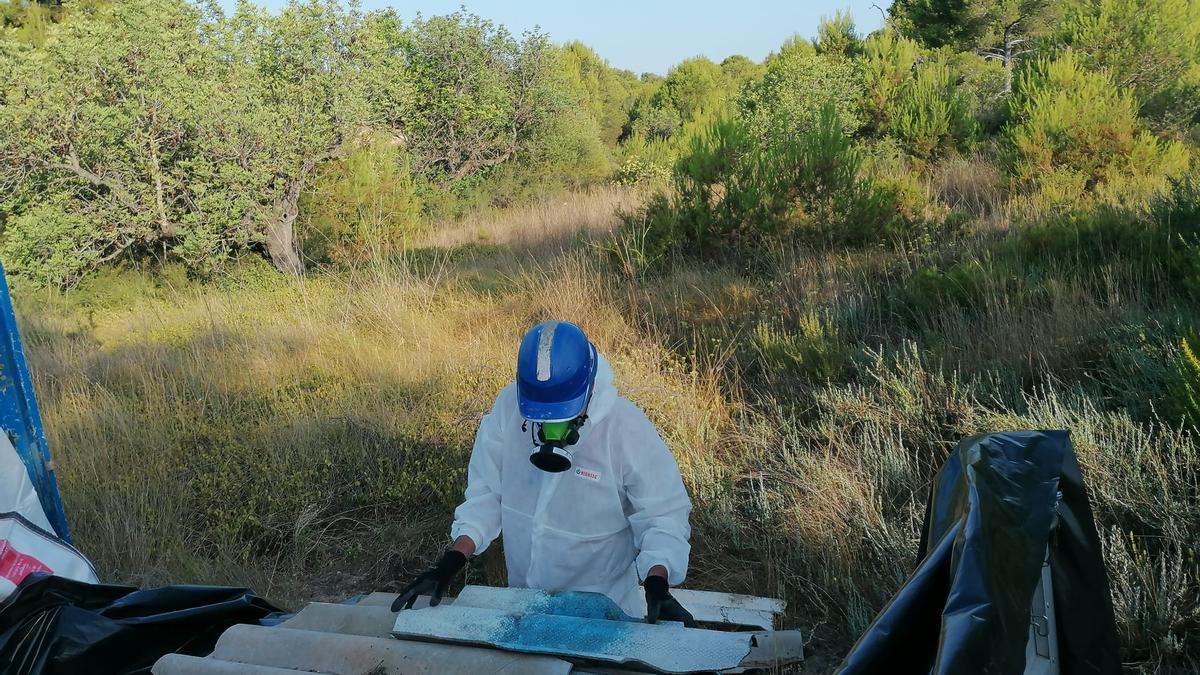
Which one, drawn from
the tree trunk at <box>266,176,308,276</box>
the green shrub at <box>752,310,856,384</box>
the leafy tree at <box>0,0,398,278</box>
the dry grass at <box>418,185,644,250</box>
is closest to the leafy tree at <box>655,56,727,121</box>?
the dry grass at <box>418,185,644,250</box>

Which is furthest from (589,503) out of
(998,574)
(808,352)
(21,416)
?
(808,352)

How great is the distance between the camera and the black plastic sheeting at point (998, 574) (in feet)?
4.88

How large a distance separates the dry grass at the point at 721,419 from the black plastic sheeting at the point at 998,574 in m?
1.35

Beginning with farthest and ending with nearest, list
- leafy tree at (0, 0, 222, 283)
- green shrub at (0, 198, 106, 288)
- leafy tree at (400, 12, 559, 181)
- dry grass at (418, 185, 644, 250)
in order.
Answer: leafy tree at (400, 12, 559, 181) < dry grass at (418, 185, 644, 250) < green shrub at (0, 198, 106, 288) < leafy tree at (0, 0, 222, 283)

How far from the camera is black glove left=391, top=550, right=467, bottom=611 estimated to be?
2.50 metres

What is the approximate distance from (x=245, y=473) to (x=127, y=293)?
773cm

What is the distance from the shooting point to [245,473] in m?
5.07

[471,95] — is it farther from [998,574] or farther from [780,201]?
[998,574]

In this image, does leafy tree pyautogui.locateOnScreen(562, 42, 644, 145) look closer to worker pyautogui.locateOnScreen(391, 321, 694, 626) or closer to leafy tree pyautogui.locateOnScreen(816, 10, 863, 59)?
leafy tree pyautogui.locateOnScreen(816, 10, 863, 59)

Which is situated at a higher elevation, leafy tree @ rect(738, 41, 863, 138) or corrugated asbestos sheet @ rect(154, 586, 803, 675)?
leafy tree @ rect(738, 41, 863, 138)

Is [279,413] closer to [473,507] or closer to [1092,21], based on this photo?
[473,507]

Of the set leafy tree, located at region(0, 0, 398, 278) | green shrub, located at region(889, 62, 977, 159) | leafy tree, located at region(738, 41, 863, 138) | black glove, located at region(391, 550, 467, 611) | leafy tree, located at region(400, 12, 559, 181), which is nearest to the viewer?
black glove, located at region(391, 550, 467, 611)

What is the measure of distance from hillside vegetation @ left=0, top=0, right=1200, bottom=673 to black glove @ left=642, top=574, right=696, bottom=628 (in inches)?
48.1

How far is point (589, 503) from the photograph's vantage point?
2.61m
